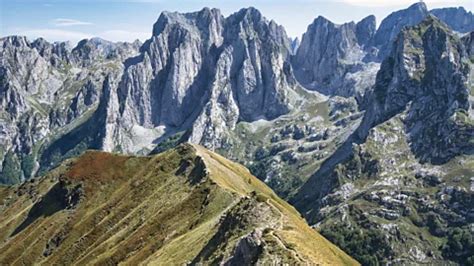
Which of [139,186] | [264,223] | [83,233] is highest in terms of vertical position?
[264,223]

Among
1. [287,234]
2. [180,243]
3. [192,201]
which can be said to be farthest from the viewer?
[192,201]

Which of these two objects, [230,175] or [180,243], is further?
[230,175]

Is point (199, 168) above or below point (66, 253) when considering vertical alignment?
above

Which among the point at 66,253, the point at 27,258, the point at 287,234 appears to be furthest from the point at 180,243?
the point at 27,258

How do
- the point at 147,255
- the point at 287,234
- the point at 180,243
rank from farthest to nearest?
the point at 147,255 < the point at 180,243 < the point at 287,234

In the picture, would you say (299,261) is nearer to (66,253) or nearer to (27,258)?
(66,253)

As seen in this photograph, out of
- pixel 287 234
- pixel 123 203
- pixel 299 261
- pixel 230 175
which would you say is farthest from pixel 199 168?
pixel 299 261

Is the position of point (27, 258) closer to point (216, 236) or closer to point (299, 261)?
point (216, 236)
